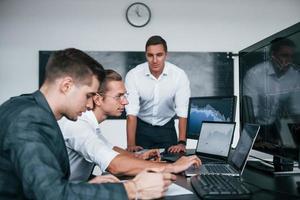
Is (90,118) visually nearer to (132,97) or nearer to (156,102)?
(132,97)

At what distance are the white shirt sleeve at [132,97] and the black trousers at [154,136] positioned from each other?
140 millimetres

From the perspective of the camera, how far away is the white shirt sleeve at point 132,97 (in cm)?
278

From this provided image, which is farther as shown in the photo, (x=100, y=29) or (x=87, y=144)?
(x=100, y=29)

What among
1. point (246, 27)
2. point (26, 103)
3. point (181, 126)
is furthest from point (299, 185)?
point (246, 27)

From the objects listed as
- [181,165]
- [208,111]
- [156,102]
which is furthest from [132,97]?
[181,165]

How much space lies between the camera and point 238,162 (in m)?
1.49

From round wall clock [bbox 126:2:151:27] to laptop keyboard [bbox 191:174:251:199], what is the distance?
113 inches

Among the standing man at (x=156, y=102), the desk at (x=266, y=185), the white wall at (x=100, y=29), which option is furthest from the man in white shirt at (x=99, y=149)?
the white wall at (x=100, y=29)

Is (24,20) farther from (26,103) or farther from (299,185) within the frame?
(299,185)

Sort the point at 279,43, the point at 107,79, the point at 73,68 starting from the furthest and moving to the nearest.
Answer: the point at 107,79 → the point at 279,43 → the point at 73,68

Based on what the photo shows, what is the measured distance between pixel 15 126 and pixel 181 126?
6.19ft

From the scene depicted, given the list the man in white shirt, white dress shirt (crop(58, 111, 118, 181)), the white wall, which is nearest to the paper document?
the man in white shirt

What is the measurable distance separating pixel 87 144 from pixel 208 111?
862 millimetres

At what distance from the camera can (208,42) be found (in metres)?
3.99
